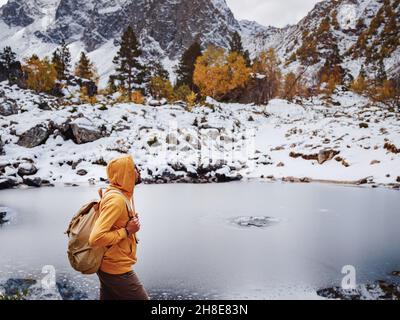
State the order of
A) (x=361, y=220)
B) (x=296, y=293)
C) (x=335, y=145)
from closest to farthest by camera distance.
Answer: (x=296, y=293), (x=361, y=220), (x=335, y=145)

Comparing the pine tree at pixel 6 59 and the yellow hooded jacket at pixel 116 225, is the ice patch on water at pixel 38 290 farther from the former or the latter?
the pine tree at pixel 6 59

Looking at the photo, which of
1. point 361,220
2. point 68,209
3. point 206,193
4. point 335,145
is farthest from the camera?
point 335,145

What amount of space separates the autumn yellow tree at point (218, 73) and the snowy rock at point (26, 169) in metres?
35.2

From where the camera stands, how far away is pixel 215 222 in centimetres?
1248

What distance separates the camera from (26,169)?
925 inches

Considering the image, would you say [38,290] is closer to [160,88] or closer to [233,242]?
[233,242]

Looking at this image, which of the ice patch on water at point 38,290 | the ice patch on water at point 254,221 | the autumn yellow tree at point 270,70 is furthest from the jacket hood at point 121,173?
the autumn yellow tree at point 270,70

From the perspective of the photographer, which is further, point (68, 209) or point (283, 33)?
point (283, 33)

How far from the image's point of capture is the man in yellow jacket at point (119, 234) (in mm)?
3431

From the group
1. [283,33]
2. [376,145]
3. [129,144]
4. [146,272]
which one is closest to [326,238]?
→ [146,272]

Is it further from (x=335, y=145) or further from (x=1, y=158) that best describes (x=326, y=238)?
(x=1, y=158)

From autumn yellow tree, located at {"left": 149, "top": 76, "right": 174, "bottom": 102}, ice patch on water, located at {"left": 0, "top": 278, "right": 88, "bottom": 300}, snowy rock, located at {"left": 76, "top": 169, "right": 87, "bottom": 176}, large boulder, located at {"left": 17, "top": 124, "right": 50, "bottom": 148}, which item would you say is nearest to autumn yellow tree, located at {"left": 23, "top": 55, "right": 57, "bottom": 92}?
autumn yellow tree, located at {"left": 149, "top": 76, "right": 174, "bottom": 102}

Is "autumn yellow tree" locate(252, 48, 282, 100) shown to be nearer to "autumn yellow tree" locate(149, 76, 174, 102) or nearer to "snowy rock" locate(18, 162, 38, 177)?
"autumn yellow tree" locate(149, 76, 174, 102)

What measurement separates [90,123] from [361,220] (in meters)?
22.4
